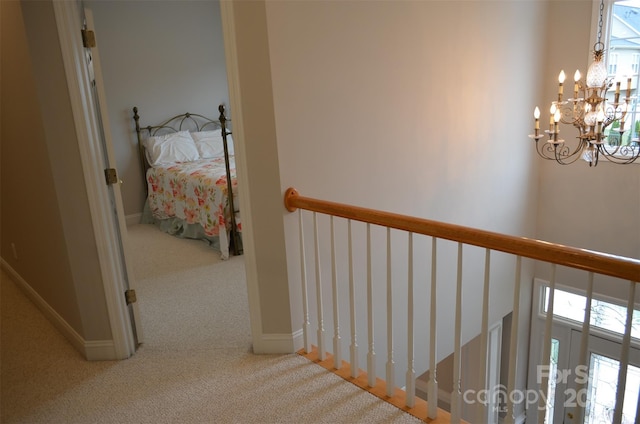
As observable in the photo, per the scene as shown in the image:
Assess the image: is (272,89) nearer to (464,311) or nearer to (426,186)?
(426,186)

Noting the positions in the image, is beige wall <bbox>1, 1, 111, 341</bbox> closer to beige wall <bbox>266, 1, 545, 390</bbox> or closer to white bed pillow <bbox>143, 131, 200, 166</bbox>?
beige wall <bbox>266, 1, 545, 390</bbox>

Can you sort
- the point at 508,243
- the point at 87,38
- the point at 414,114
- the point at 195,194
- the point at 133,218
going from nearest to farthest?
the point at 508,243
the point at 87,38
the point at 414,114
the point at 195,194
the point at 133,218

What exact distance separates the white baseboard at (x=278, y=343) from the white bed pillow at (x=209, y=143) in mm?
3571

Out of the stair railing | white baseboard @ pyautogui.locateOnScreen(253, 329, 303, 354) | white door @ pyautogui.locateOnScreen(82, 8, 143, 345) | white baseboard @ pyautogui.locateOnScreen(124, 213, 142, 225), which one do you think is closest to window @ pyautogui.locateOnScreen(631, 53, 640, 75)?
the stair railing

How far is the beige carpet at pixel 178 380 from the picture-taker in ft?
7.38

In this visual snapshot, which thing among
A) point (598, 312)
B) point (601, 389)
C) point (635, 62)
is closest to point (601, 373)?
point (601, 389)

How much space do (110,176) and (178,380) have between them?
Answer: 1.16m

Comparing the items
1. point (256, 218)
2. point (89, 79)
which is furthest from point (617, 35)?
point (89, 79)

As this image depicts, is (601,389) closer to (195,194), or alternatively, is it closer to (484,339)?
(484,339)

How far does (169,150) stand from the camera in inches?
224

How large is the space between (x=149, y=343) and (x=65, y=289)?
0.60m

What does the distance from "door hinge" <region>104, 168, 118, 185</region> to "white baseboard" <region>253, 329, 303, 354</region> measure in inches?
47.1

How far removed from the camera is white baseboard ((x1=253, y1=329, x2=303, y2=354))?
8.81 feet

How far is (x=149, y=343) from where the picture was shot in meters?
2.95
